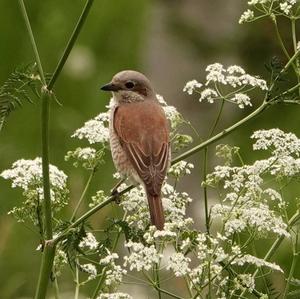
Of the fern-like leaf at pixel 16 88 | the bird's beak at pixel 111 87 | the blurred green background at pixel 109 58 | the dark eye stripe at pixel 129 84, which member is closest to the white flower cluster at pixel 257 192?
the fern-like leaf at pixel 16 88

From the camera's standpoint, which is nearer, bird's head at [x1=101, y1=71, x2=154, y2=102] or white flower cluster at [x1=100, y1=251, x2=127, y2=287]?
white flower cluster at [x1=100, y1=251, x2=127, y2=287]

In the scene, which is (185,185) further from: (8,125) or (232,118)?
(8,125)

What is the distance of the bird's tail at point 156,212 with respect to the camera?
3274mm

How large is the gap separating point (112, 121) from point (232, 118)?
6372 mm

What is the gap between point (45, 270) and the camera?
9.79 feet

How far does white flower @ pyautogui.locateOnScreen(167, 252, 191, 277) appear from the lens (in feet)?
9.90

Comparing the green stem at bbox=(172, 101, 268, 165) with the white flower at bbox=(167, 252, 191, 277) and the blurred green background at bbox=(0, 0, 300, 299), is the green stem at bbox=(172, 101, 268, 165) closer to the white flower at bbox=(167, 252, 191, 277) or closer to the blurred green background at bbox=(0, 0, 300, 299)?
the white flower at bbox=(167, 252, 191, 277)

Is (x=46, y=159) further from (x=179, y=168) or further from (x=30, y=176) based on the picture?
(x=179, y=168)

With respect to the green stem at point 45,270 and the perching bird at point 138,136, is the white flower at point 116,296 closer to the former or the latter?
the green stem at point 45,270

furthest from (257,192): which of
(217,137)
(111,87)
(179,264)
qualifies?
(111,87)

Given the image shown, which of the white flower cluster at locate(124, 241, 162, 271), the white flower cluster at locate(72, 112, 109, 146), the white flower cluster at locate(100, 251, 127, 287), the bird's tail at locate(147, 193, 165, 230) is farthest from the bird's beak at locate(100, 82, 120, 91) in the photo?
the white flower cluster at locate(124, 241, 162, 271)

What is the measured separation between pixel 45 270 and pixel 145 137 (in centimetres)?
135

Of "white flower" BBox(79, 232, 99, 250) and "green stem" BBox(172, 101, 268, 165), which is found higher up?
"green stem" BBox(172, 101, 268, 165)

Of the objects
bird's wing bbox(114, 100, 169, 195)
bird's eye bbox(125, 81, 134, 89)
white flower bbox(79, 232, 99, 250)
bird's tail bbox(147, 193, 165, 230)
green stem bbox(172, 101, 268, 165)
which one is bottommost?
white flower bbox(79, 232, 99, 250)
